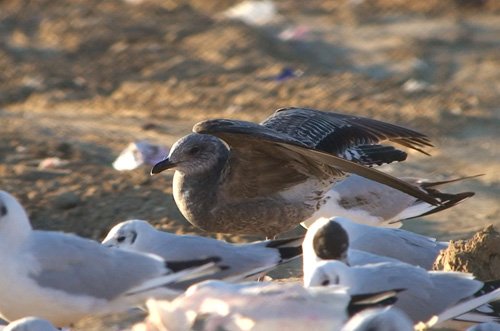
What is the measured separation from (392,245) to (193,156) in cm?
135

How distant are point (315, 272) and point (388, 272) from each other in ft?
1.04

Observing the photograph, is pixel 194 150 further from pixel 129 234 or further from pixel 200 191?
pixel 129 234

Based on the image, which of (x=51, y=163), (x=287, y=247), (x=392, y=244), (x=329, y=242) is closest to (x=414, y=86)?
(x=51, y=163)

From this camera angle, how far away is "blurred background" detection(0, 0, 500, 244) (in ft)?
31.5

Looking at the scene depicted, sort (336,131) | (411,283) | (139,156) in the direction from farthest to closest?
1. (139,156)
2. (336,131)
3. (411,283)

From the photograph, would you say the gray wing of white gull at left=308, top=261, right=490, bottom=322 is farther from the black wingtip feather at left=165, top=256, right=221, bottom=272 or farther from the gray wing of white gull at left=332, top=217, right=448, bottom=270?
the gray wing of white gull at left=332, top=217, right=448, bottom=270

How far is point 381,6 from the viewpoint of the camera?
15.3 m

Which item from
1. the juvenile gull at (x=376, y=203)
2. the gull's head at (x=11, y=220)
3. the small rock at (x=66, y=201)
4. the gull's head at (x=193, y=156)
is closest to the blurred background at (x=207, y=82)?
the small rock at (x=66, y=201)

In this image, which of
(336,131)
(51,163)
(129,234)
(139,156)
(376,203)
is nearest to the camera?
(129,234)

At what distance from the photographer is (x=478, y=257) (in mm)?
6852

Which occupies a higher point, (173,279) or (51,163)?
(173,279)

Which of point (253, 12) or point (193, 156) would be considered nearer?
point (193, 156)

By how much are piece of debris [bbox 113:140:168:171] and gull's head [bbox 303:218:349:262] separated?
3.62 metres

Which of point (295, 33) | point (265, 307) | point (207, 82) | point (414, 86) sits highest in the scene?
point (295, 33)
